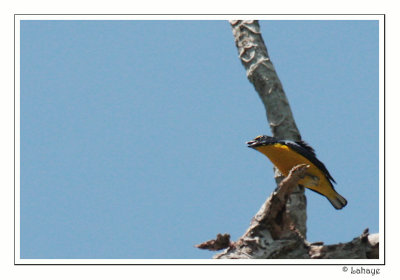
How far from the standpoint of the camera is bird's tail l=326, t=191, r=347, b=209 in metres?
8.09

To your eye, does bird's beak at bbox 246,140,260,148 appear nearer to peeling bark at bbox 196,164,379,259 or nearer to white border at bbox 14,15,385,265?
white border at bbox 14,15,385,265

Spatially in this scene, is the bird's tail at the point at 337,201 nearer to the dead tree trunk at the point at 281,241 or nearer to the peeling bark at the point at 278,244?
the dead tree trunk at the point at 281,241

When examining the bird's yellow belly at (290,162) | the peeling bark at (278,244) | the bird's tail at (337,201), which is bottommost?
the peeling bark at (278,244)

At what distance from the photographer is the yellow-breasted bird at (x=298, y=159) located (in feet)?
23.7

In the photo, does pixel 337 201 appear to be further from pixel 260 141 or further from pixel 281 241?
pixel 281 241

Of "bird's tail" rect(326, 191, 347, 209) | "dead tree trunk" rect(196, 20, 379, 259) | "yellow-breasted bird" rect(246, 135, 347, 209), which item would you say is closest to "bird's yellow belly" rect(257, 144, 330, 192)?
"yellow-breasted bird" rect(246, 135, 347, 209)

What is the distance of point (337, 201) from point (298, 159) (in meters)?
1.31
